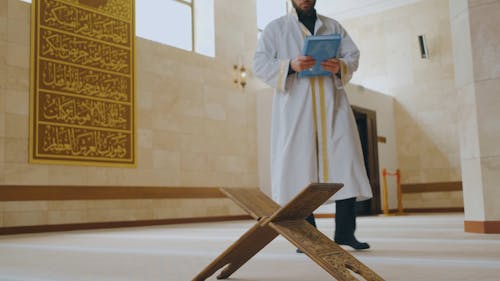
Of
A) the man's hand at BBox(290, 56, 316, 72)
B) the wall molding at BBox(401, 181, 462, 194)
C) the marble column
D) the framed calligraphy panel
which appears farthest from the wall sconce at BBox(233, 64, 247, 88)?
the man's hand at BBox(290, 56, 316, 72)

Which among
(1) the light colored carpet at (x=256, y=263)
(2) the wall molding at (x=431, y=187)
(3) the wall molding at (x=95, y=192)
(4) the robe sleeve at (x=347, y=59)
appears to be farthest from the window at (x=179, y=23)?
(4) the robe sleeve at (x=347, y=59)

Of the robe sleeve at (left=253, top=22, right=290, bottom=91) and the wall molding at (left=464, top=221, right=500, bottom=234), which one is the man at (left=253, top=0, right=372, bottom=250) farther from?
the wall molding at (left=464, top=221, right=500, bottom=234)

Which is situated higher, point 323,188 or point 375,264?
point 323,188

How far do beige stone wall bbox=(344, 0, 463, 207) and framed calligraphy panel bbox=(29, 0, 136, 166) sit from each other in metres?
6.28

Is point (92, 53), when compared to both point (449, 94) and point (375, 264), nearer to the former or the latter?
point (375, 264)

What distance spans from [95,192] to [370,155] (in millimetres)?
6114

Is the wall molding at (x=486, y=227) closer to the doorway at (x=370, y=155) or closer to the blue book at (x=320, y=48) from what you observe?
the blue book at (x=320, y=48)

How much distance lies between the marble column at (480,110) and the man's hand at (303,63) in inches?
93.7

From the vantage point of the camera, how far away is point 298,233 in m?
1.92

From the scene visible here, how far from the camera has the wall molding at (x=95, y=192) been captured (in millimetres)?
7148

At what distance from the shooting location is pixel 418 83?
12703mm

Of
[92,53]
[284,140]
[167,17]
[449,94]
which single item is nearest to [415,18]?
[449,94]

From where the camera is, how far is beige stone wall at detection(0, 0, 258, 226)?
7211 mm

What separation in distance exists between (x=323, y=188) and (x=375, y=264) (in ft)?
3.44
